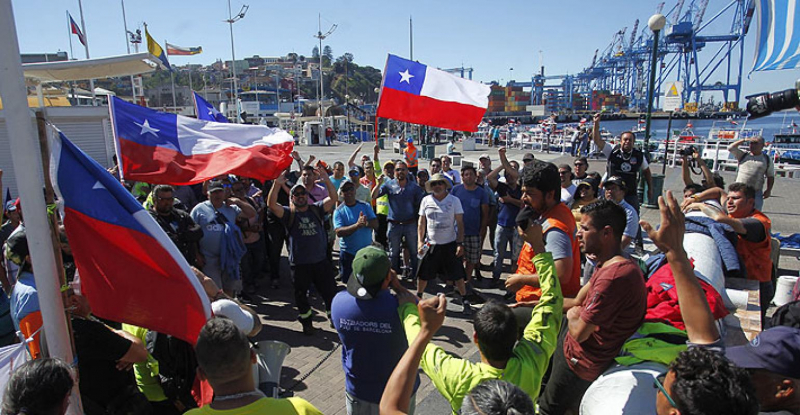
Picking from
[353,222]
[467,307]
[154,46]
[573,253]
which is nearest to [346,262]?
[353,222]

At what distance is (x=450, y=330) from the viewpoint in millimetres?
5473

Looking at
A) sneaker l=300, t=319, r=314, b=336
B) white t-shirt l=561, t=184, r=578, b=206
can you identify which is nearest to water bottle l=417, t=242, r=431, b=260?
sneaker l=300, t=319, r=314, b=336

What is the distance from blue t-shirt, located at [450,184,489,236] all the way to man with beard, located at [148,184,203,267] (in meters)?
3.48

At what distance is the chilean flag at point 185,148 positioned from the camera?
4.53m

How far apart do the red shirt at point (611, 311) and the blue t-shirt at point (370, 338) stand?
1.06m

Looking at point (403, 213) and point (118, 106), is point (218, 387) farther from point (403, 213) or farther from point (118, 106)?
point (403, 213)

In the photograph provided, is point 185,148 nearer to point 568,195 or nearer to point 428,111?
point 428,111

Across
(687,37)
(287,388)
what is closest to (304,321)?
(287,388)

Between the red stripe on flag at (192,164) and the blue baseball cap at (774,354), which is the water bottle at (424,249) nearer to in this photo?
the red stripe on flag at (192,164)

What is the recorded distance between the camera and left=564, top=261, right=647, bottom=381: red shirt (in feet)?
7.94

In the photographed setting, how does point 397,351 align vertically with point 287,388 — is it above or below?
above

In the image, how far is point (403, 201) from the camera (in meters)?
6.63

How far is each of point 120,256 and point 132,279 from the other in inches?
5.7

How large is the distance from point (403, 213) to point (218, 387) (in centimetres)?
482
